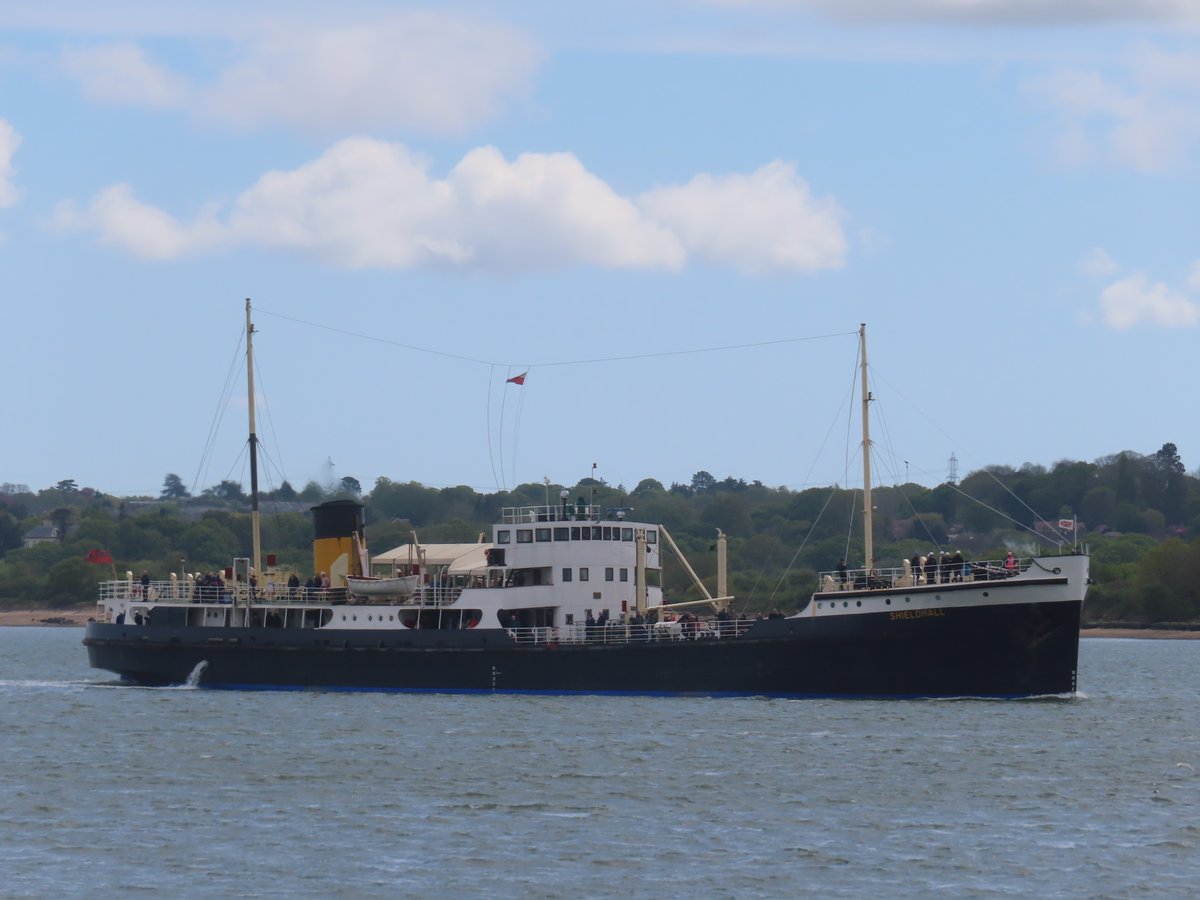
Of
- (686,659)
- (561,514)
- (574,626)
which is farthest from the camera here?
(561,514)

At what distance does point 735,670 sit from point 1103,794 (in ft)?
54.2

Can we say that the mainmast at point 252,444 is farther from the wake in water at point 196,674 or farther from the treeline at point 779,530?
the treeline at point 779,530

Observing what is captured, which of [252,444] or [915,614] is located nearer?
[915,614]

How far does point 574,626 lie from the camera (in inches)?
2079

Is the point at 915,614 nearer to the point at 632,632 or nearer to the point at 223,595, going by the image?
the point at 632,632

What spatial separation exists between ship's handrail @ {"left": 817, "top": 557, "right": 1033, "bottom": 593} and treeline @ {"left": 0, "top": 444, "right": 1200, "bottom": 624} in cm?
4292

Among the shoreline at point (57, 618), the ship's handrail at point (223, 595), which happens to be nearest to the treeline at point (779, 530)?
the shoreline at point (57, 618)

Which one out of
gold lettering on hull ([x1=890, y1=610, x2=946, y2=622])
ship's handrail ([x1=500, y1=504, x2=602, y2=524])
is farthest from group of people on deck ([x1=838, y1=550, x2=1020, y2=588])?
ship's handrail ([x1=500, y1=504, x2=602, y2=524])

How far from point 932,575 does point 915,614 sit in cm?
131

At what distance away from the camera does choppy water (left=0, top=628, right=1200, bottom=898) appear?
88.2 ft

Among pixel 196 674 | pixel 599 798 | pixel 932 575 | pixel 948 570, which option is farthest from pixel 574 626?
pixel 599 798

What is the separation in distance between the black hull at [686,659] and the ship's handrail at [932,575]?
94 centimetres

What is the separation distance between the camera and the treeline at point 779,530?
116812 mm

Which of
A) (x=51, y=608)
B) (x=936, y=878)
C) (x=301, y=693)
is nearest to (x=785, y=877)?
(x=936, y=878)
